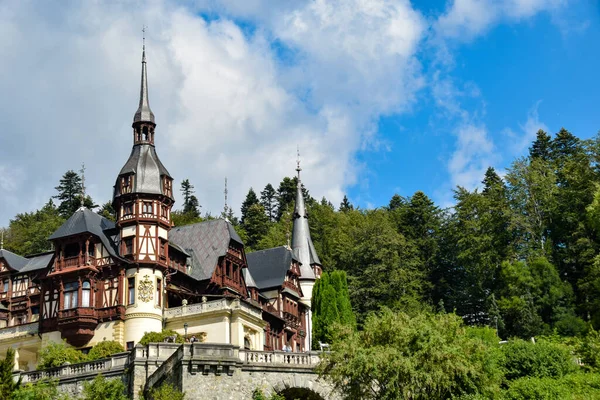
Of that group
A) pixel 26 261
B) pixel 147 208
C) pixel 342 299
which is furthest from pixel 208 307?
A: pixel 26 261

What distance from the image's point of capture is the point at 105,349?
4106cm

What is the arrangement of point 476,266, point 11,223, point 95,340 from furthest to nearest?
point 11,223, point 476,266, point 95,340

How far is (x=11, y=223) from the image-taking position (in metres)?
91.2

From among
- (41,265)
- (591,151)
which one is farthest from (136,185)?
(591,151)

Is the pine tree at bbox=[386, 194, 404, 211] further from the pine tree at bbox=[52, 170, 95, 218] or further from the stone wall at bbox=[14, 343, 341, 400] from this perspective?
the stone wall at bbox=[14, 343, 341, 400]

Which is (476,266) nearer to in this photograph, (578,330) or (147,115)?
(578,330)

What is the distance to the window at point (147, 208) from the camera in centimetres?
4862

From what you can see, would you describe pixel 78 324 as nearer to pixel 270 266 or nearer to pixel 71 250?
pixel 71 250

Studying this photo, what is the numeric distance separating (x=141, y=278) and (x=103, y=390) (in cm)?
1664

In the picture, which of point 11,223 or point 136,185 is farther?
point 11,223

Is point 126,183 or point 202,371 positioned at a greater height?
point 126,183

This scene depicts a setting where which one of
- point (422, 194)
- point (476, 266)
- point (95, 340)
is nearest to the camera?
point (95, 340)

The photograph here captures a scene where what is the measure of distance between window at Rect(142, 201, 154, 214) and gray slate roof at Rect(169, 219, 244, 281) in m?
5.34

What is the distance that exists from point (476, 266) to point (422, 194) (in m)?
16.0
